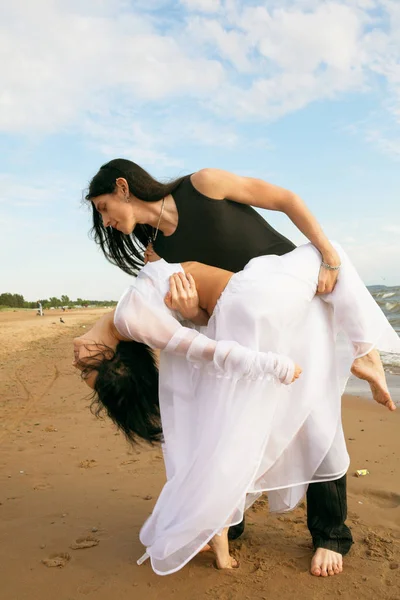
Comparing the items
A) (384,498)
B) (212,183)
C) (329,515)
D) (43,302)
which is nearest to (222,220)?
(212,183)

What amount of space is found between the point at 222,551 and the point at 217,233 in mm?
1453

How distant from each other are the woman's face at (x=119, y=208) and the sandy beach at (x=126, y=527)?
160 centimetres

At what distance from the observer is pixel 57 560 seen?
2855mm

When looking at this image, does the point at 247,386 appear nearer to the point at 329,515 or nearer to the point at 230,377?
the point at 230,377

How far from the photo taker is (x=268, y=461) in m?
2.49

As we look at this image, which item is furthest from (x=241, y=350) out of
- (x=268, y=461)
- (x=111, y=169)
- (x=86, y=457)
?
(x=86, y=457)

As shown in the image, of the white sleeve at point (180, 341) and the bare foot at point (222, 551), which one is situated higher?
the white sleeve at point (180, 341)

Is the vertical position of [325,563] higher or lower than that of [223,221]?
lower

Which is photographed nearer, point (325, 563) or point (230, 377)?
point (230, 377)

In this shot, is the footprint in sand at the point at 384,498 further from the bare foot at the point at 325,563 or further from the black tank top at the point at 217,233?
the black tank top at the point at 217,233

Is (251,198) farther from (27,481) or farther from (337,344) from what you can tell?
(27,481)

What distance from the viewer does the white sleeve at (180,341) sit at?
2.32 m

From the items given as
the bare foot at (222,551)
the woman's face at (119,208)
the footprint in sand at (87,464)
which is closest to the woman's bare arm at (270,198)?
the woman's face at (119,208)

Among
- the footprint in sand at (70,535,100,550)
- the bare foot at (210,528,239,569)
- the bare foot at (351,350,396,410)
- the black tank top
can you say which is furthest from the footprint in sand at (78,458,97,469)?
the bare foot at (351,350,396,410)
